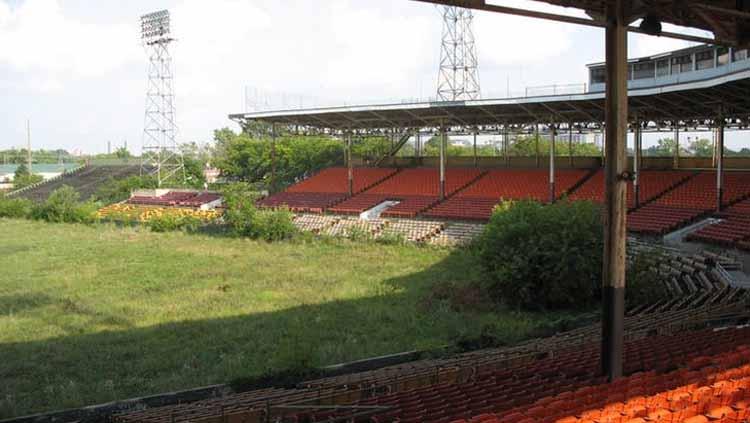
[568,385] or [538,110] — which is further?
[538,110]

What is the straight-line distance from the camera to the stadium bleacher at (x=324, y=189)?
152ft

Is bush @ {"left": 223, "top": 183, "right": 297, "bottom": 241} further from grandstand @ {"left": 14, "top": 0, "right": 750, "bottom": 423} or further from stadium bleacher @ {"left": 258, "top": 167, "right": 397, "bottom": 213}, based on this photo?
grandstand @ {"left": 14, "top": 0, "right": 750, "bottom": 423}

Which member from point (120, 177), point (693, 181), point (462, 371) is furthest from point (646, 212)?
point (120, 177)

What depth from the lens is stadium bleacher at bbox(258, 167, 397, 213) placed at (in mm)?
46250

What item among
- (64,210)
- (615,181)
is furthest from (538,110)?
(64,210)

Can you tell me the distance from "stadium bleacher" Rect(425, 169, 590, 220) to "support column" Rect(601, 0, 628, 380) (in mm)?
26319

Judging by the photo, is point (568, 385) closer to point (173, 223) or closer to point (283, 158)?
point (173, 223)

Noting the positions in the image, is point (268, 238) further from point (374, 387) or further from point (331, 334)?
point (374, 387)

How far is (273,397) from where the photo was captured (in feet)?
34.6

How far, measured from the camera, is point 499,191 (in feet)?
134

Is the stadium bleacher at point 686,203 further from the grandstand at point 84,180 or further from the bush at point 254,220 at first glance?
the grandstand at point 84,180

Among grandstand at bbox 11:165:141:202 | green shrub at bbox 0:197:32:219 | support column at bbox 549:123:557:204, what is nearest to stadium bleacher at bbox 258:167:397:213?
support column at bbox 549:123:557:204

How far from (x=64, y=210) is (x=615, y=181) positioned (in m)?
49.4

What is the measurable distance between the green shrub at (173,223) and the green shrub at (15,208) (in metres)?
17.1
